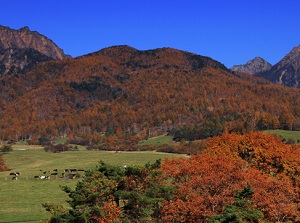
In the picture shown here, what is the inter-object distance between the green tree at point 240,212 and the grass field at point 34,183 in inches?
1241

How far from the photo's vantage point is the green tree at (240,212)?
26859mm

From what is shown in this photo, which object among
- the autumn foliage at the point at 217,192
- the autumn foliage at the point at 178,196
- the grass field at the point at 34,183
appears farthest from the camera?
the grass field at the point at 34,183

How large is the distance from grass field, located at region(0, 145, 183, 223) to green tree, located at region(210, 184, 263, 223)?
103 ft

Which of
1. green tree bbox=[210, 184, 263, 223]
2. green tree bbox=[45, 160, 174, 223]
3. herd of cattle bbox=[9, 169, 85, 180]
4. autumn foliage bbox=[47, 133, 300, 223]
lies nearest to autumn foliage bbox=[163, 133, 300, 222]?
autumn foliage bbox=[47, 133, 300, 223]

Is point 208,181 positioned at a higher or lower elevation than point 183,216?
higher

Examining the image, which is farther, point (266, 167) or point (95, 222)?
point (266, 167)

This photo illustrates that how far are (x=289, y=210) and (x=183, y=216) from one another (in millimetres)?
9103

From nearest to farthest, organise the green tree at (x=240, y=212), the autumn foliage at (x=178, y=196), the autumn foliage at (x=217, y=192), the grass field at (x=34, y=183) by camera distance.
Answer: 1. the green tree at (x=240, y=212)
2. the autumn foliage at (x=178, y=196)
3. the autumn foliage at (x=217, y=192)
4. the grass field at (x=34, y=183)

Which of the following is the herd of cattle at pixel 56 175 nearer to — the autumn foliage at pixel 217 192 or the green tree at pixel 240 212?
the autumn foliage at pixel 217 192

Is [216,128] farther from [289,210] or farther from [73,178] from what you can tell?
[289,210]

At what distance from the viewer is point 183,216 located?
34719 mm

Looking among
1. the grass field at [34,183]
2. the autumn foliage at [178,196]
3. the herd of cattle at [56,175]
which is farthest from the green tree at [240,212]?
the herd of cattle at [56,175]

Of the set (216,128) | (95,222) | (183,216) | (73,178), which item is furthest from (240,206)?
(216,128)

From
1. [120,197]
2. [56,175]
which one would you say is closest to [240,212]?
[120,197]
